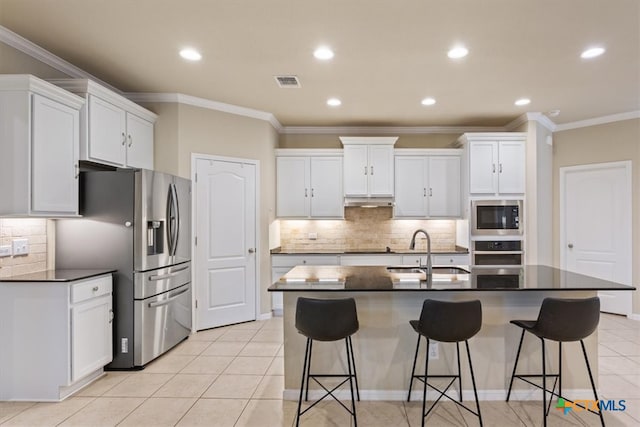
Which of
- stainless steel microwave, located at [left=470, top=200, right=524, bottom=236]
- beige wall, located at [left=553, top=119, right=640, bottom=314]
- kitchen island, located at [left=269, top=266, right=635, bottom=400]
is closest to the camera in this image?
kitchen island, located at [left=269, top=266, right=635, bottom=400]

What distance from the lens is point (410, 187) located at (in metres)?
5.41

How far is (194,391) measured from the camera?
294cm

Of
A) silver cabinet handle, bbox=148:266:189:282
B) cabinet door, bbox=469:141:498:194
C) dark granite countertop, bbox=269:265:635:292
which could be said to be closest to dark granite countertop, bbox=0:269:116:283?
silver cabinet handle, bbox=148:266:189:282

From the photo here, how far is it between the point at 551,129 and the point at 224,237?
493cm

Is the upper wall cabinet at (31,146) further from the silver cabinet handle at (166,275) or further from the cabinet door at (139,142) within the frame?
the silver cabinet handle at (166,275)

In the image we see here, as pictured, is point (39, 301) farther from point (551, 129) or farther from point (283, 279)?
point (551, 129)

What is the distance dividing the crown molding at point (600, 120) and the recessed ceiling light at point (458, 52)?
3.19 meters

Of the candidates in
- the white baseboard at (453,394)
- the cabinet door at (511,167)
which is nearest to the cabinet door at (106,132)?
the white baseboard at (453,394)

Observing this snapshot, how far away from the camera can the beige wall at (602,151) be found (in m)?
4.89

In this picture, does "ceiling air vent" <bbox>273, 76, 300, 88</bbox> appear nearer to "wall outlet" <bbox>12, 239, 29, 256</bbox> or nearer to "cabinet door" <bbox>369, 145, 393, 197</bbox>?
"cabinet door" <bbox>369, 145, 393, 197</bbox>

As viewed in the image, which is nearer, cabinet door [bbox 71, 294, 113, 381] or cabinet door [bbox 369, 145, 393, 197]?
cabinet door [bbox 71, 294, 113, 381]

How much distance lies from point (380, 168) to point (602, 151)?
3084mm

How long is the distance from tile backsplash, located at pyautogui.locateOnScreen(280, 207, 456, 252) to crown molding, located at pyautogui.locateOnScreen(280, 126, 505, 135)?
1.23 meters

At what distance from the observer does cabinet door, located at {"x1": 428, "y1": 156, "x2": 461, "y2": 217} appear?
538cm
